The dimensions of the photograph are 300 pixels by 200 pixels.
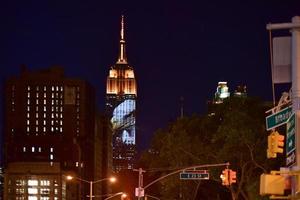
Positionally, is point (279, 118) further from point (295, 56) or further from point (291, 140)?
point (295, 56)

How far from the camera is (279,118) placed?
15.6 meters

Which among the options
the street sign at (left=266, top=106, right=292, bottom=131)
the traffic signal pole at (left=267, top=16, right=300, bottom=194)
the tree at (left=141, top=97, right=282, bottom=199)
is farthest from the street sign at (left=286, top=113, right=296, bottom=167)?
the tree at (left=141, top=97, right=282, bottom=199)

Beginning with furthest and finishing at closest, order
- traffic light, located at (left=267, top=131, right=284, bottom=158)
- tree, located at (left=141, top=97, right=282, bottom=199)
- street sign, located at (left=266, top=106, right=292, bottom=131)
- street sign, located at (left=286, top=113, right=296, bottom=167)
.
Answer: tree, located at (left=141, top=97, right=282, bottom=199) < street sign, located at (left=266, top=106, right=292, bottom=131) < traffic light, located at (left=267, top=131, right=284, bottom=158) < street sign, located at (left=286, top=113, right=296, bottom=167)

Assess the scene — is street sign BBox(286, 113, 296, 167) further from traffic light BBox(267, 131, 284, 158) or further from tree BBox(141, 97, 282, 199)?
tree BBox(141, 97, 282, 199)

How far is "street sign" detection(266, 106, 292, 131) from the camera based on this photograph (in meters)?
15.5

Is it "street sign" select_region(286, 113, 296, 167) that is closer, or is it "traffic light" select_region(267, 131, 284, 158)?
"street sign" select_region(286, 113, 296, 167)

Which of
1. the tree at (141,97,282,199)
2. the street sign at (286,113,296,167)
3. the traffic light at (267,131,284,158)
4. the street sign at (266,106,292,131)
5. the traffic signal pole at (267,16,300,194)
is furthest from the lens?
the tree at (141,97,282,199)

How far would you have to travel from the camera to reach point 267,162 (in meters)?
56.8

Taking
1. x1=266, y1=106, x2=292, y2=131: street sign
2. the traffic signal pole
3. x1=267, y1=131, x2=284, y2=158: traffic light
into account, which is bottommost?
x1=267, y1=131, x2=284, y2=158: traffic light

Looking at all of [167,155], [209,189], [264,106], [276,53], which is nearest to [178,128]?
[167,155]

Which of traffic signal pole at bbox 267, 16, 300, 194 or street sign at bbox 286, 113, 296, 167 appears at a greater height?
traffic signal pole at bbox 267, 16, 300, 194

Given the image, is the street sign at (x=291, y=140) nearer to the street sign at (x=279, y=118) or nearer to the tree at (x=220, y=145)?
the street sign at (x=279, y=118)

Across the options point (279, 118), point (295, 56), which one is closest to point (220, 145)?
point (279, 118)

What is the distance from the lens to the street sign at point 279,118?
15477 mm
